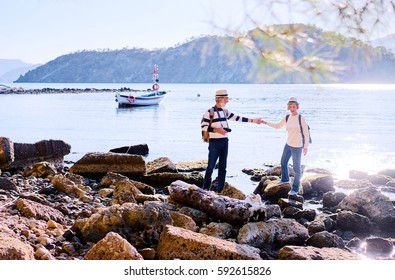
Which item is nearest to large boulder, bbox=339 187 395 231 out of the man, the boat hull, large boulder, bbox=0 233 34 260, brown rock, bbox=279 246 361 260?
the man

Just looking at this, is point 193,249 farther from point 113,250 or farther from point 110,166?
point 110,166

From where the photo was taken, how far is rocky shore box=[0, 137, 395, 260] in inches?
278

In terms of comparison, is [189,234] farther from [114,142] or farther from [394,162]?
[114,142]

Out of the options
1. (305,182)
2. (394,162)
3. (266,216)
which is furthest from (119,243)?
(394,162)

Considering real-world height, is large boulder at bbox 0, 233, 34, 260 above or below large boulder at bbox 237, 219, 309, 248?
above

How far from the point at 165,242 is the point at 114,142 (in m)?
23.6

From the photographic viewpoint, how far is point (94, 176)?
15.6 meters

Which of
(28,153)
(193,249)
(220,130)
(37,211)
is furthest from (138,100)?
(193,249)

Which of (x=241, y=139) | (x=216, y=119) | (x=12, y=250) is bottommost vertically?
(x=241, y=139)

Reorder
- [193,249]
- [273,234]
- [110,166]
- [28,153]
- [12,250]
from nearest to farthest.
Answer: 1. [12,250]
2. [193,249]
3. [273,234]
4. [110,166]
5. [28,153]

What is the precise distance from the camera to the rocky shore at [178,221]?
705 centimetres

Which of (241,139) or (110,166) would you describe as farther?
(241,139)

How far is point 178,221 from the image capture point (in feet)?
28.7

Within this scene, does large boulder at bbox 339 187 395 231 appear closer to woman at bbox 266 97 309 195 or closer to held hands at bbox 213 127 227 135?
woman at bbox 266 97 309 195
